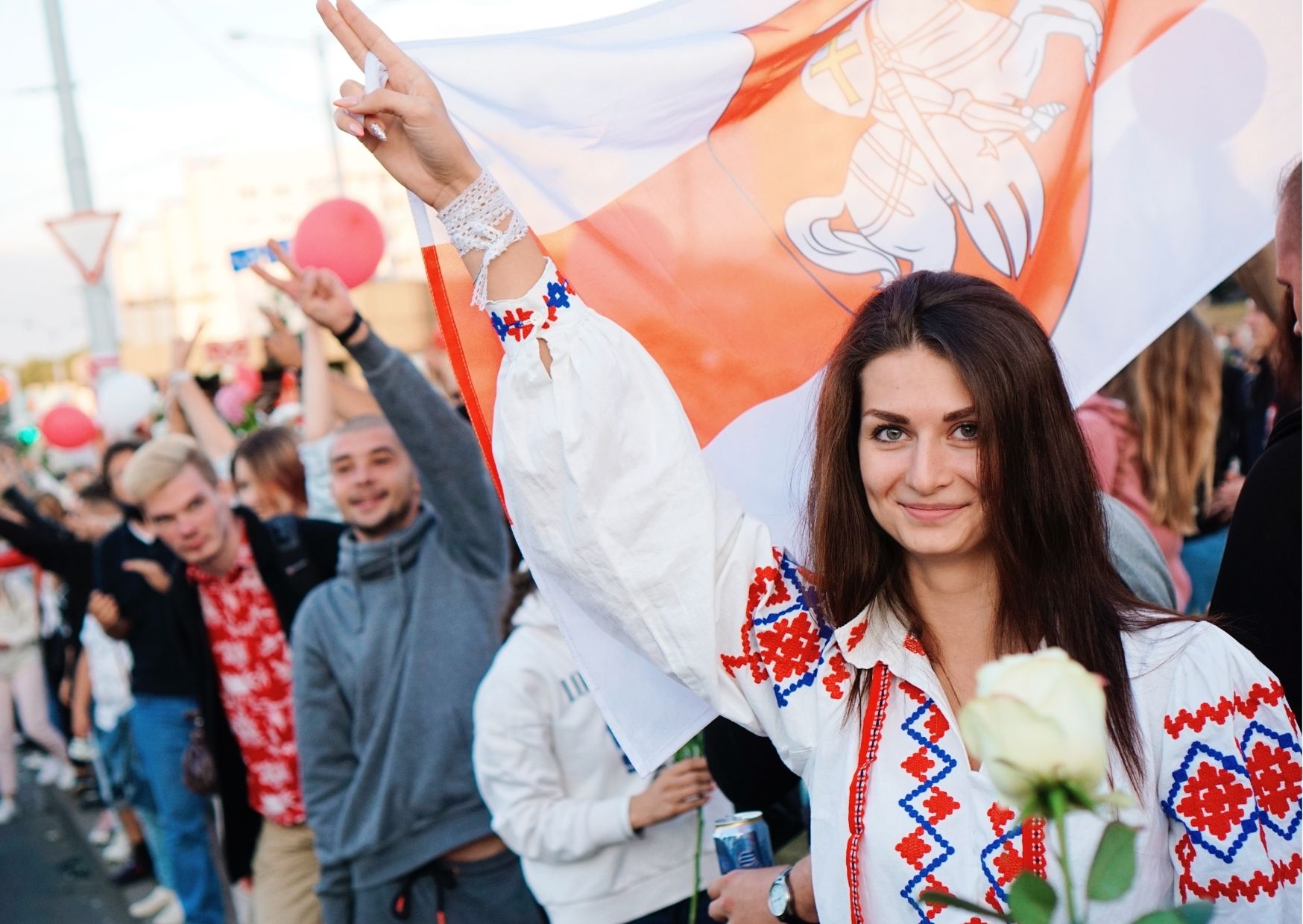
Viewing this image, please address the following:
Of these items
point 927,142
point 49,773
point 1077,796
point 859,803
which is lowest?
point 49,773

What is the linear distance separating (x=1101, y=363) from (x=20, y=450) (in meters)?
19.8

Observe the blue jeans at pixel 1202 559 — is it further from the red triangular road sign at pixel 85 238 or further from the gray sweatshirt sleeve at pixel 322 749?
the red triangular road sign at pixel 85 238

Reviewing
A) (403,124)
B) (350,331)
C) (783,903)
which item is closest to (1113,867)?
(783,903)

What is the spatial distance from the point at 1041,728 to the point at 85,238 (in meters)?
11.2

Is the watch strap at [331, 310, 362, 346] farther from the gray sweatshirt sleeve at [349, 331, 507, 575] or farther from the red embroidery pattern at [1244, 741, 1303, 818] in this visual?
the red embroidery pattern at [1244, 741, 1303, 818]

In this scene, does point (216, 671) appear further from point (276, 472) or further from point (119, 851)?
point (119, 851)

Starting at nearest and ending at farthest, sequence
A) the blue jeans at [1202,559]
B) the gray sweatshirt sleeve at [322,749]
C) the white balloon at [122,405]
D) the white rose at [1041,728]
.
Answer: the white rose at [1041,728] → the gray sweatshirt sleeve at [322,749] → the blue jeans at [1202,559] → the white balloon at [122,405]

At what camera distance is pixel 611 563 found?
190 cm

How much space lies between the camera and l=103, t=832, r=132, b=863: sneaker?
27.0 ft

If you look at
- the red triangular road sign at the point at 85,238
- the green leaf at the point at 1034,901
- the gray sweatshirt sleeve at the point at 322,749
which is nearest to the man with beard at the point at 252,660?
the gray sweatshirt sleeve at the point at 322,749

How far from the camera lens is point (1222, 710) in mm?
1702

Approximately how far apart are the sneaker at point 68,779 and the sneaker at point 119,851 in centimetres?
234

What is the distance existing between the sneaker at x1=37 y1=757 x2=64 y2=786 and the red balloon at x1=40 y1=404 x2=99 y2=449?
9.41 ft

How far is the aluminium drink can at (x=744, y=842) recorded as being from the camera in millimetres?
2328
